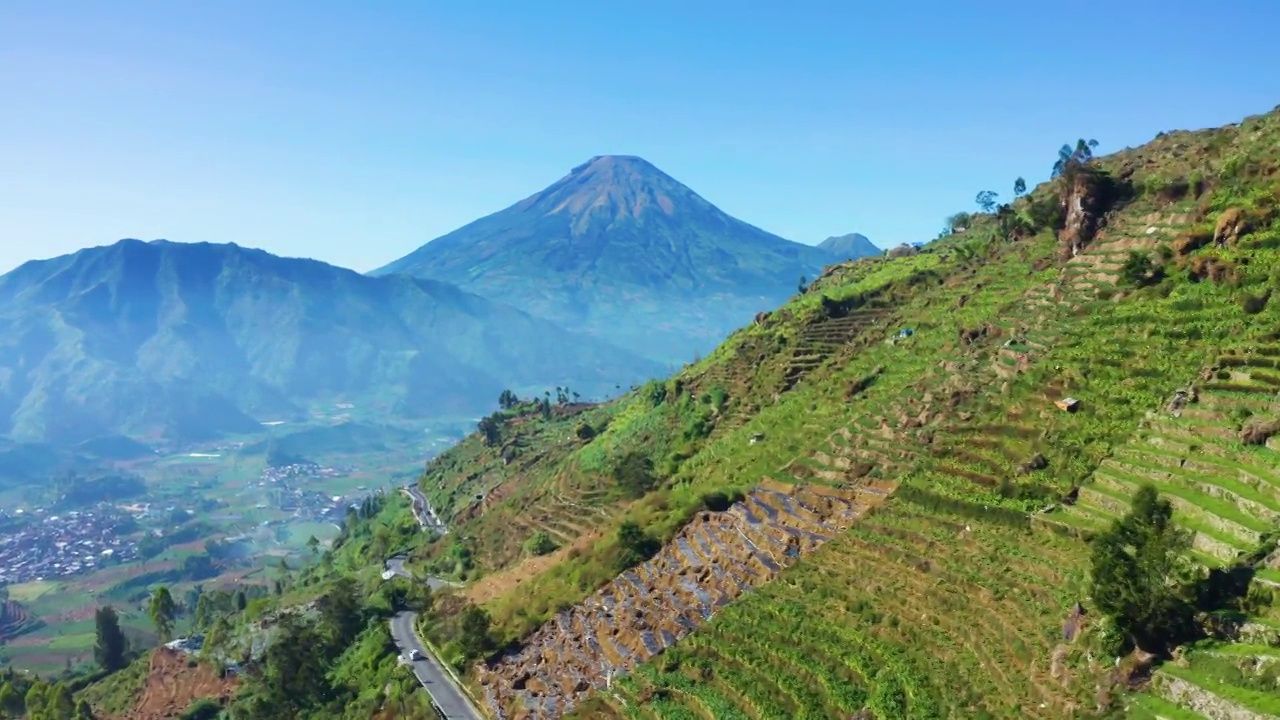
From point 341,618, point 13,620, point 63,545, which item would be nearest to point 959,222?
point 341,618

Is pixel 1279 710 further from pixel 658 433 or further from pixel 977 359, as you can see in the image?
pixel 658 433

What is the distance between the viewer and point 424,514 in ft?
254

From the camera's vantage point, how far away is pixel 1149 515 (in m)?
17.0

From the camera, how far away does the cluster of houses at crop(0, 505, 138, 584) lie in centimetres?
13562

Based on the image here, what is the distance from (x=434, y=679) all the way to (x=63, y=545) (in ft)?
476

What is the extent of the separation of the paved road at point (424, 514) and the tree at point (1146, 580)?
5400 centimetres

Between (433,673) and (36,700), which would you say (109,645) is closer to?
(36,700)

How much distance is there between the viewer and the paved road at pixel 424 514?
7097 cm

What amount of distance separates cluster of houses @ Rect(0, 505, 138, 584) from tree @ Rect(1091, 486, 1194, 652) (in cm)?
15030

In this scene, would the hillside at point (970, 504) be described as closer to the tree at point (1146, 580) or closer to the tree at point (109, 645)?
the tree at point (1146, 580)

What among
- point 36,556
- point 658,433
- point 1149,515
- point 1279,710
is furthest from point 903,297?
point 36,556

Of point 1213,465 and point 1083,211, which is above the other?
point 1083,211

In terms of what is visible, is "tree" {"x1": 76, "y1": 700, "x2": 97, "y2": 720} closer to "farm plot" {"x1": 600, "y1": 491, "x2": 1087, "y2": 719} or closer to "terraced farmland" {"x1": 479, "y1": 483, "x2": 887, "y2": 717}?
"terraced farmland" {"x1": 479, "y1": 483, "x2": 887, "y2": 717}

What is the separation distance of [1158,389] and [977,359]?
940 centimetres
